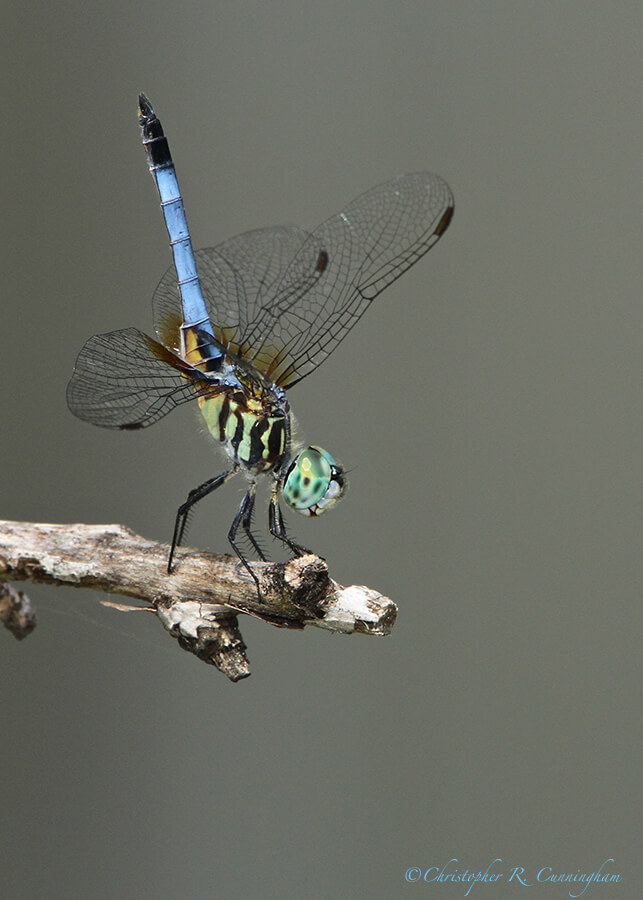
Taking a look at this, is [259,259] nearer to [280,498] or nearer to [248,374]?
[248,374]

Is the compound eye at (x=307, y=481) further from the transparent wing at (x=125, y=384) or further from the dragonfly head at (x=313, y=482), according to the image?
the transparent wing at (x=125, y=384)

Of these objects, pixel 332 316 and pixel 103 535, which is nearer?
pixel 103 535

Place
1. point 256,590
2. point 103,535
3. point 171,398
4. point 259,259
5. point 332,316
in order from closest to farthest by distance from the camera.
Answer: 1. point 256,590
2. point 103,535
3. point 171,398
4. point 332,316
5. point 259,259

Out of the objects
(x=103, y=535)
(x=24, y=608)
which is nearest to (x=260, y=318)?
(x=103, y=535)

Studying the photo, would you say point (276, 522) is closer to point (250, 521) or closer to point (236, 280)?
point (250, 521)

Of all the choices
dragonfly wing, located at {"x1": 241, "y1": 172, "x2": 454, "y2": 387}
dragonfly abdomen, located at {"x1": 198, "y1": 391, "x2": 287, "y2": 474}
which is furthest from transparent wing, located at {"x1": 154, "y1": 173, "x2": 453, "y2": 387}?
A: dragonfly abdomen, located at {"x1": 198, "y1": 391, "x2": 287, "y2": 474}
